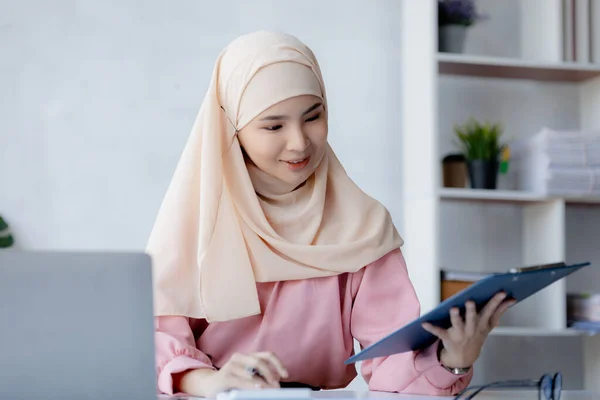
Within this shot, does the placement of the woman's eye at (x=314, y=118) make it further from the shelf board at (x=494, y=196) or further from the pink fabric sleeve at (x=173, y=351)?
the shelf board at (x=494, y=196)

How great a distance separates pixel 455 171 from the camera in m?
2.91

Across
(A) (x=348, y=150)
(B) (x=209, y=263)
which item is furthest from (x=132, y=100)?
(B) (x=209, y=263)

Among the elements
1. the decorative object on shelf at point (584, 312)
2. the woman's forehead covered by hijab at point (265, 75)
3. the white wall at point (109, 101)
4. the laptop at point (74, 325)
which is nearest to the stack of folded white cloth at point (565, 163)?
the decorative object on shelf at point (584, 312)

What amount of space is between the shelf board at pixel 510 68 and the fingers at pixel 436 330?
5.43 feet

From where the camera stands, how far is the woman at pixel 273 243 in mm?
1570

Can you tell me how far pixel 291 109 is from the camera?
160 centimetres

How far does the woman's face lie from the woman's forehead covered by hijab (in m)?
0.02

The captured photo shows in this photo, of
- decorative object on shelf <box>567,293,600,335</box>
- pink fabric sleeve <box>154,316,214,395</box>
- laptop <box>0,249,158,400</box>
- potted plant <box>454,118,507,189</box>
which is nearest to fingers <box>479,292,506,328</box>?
pink fabric sleeve <box>154,316,214,395</box>

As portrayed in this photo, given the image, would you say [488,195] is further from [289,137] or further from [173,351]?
[173,351]

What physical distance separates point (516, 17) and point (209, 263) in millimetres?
2078

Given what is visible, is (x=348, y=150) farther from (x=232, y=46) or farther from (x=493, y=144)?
(x=232, y=46)

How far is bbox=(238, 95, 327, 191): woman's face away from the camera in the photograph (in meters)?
1.60

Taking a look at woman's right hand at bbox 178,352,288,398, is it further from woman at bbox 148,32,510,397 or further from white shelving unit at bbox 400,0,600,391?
white shelving unit at bbox 400,0,600,391

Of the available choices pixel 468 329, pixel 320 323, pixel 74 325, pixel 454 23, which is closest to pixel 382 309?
pixel 320 323
